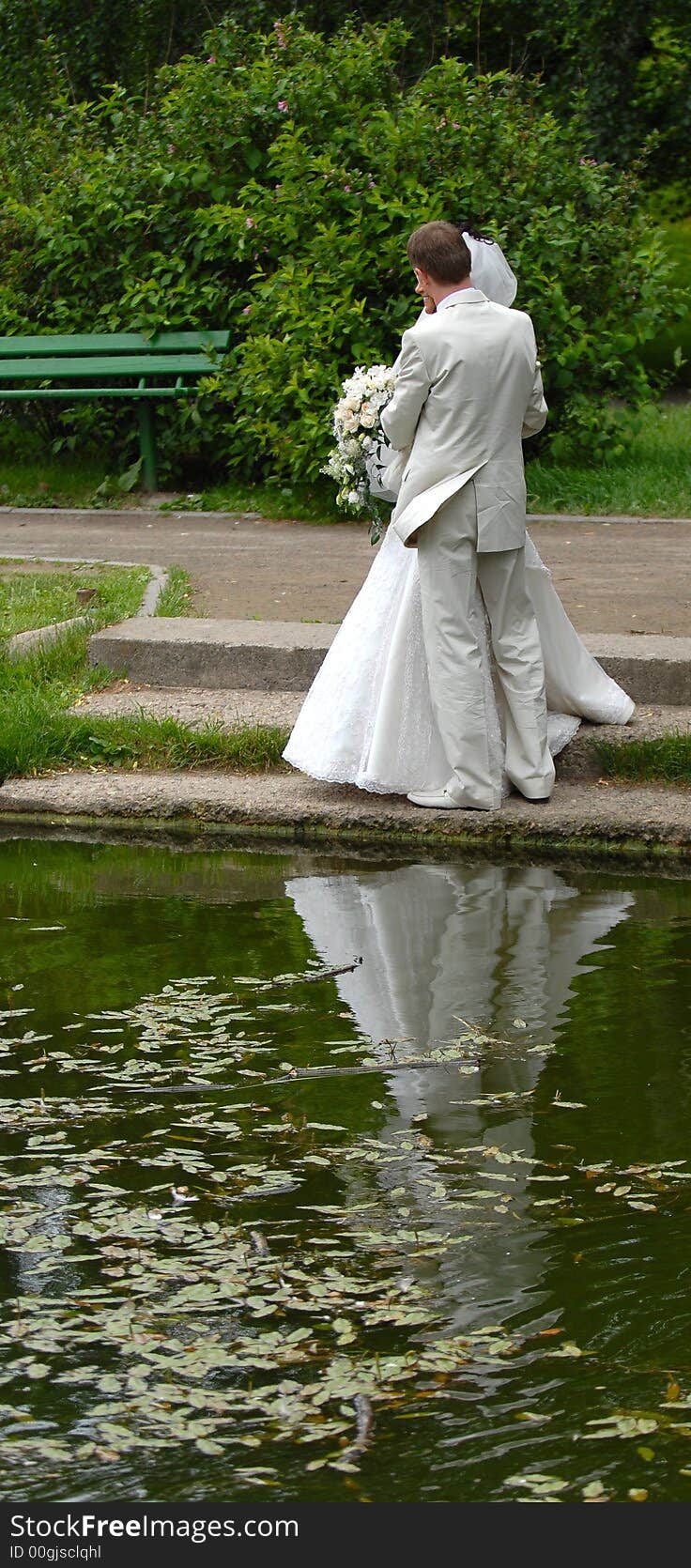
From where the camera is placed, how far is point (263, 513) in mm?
11109

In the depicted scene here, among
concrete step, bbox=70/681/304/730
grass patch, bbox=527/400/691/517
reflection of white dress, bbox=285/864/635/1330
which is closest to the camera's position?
reflection of white dress, bbox=285/864/635/1330

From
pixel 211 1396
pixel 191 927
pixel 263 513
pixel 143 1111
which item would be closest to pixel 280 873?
pixel 191 927

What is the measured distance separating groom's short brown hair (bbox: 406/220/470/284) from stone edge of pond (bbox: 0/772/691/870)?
1696 millimetres

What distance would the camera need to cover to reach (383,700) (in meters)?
6.02

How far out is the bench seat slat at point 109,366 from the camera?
11.3m

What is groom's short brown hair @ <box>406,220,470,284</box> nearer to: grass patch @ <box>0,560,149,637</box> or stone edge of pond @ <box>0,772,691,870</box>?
stone edge of pond @ <box>0,772,691,870</box>

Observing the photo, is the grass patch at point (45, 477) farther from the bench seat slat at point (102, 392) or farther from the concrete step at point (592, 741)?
the concrete step at point (592, 741)

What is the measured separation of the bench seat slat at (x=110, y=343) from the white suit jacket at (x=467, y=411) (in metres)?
5.60

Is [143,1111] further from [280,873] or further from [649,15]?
[649,15]

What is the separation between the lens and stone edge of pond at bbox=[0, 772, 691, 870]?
584 cm

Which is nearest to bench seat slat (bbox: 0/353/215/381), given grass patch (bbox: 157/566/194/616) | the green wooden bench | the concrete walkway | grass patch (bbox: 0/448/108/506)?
the green wooden bench

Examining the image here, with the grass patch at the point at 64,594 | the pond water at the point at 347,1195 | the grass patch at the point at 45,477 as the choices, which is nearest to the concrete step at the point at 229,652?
the grass patch at the point at 64,594

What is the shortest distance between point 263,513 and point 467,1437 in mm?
8881

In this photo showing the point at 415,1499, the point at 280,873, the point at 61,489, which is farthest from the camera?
the point at 61,489
